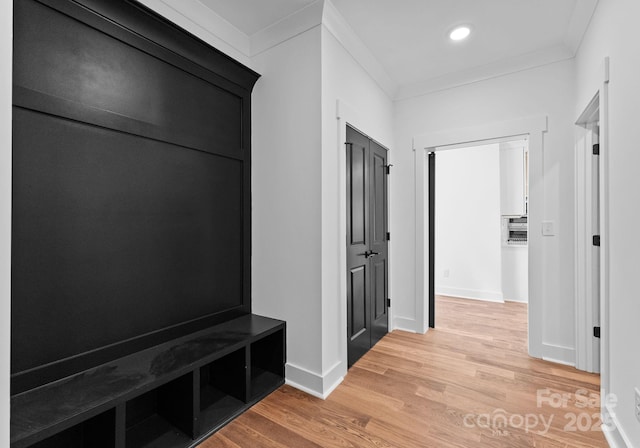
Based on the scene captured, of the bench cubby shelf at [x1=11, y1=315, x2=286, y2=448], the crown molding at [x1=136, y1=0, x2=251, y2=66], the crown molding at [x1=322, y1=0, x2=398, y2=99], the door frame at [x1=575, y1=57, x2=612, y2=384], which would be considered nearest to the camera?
the bench cubby shelf at [x1=11, y1=315, x2=286, y2=448]

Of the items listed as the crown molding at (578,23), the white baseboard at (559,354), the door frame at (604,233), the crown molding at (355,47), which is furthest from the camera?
the white baseboard at (559,354)

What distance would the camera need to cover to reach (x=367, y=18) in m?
2.30

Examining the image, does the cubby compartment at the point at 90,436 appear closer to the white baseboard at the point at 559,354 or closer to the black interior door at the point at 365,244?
the black interior door at the point at 365,244

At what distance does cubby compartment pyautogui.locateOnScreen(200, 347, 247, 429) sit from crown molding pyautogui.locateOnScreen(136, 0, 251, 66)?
2170 millimetres

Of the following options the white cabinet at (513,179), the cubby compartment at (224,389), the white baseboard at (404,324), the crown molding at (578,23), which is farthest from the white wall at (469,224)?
the cubby compartment at (224,389)

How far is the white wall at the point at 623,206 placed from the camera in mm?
1410

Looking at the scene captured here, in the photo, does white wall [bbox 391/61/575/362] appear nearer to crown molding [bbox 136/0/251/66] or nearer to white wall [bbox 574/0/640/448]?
A: white wall [bbox 574/0/640/448]

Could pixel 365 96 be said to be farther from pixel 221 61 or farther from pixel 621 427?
pixel 621 427

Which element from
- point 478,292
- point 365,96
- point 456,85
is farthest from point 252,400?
point 478,292

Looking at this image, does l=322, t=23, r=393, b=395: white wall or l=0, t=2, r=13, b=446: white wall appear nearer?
l=0, t=2, r=13, b=446: white wall

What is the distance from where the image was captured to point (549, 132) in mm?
2674

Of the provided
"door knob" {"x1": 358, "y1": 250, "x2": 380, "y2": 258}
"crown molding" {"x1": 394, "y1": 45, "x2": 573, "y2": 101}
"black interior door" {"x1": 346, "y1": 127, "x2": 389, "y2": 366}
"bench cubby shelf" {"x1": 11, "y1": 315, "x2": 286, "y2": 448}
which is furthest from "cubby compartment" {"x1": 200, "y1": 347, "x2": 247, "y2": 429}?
"crown molding" {"x1": 394, "y1": 45, "x2": 573, "y2": 101}

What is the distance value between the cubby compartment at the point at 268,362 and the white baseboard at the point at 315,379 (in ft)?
0.26

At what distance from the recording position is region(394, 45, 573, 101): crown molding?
2.66 metres
